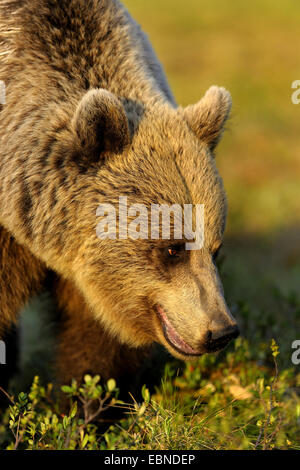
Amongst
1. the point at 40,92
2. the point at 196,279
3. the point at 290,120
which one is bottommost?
the point at 196,279

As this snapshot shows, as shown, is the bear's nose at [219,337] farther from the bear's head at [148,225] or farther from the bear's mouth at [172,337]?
the bear's mouth at [172,337]

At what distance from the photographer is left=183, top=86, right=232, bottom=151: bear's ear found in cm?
409

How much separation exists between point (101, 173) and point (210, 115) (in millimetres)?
834

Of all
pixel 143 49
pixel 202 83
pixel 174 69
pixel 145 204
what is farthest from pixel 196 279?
pixel 174 69

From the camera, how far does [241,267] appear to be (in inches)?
356

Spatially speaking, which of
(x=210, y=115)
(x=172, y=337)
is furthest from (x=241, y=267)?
(x=172, y=337)

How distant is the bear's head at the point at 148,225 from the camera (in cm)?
361

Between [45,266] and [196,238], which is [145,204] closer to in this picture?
[196,238]

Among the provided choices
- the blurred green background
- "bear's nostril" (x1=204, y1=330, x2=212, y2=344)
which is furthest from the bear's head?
the blurred green background

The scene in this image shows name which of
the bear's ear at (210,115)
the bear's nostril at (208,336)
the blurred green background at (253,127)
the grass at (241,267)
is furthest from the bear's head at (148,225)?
the blurred green background at (253,127)

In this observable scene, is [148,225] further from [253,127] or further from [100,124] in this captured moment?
[253,127]

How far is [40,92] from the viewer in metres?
3.99
